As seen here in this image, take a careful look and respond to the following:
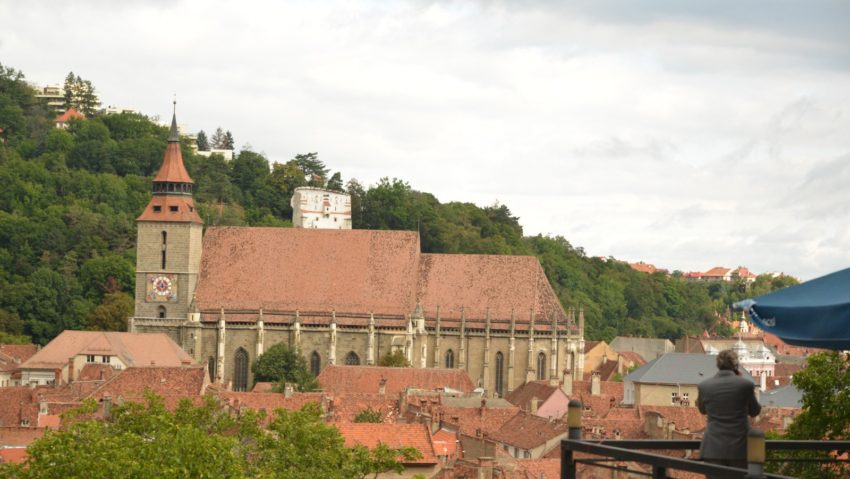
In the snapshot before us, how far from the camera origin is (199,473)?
37.2 m

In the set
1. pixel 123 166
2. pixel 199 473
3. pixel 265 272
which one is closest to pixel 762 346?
pixel 265 272

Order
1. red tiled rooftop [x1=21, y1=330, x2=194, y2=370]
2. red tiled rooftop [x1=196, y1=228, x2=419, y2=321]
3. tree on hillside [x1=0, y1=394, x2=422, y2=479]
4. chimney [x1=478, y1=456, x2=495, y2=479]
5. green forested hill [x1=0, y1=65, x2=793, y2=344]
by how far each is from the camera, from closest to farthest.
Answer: tree on hillside [x1=0, y1=394, x2=422, y2=479] < chimney [x1=478, y1=456, x2=495, y2=479] < red tiled rooftop [x1=21, y1=330, x2=194, y2=370] < red tiled rooftop [x1=196, y1=228, x2=419, y2=321] < green forested hill [x1=0, y1=65, x2=793, y2=344]

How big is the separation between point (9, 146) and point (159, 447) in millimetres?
147561

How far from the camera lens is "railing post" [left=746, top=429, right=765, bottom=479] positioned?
12.4 meters

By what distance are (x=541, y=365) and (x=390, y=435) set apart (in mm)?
45527

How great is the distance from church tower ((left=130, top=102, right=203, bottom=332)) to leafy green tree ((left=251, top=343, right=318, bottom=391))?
6.32 metres

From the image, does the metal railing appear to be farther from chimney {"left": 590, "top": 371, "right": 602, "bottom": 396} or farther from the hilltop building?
the hilltop building

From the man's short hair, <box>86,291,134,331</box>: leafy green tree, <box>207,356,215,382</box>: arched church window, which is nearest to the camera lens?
the man's short hair

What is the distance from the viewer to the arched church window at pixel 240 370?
97.5 m

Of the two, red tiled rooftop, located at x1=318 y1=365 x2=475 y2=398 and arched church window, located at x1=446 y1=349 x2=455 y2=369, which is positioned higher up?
arched church window, located at x1=446 y1=349 x2=455 y2=369

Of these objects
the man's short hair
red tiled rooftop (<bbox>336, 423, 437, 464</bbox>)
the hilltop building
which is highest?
the hilltop building

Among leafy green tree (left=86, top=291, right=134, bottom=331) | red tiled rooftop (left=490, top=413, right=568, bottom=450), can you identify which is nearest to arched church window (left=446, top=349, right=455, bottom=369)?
leafy green tree (left=86, top=291, right=134, bottom=331)

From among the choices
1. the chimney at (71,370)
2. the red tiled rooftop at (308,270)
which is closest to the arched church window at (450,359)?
the red tiled rooftop at (308,270)

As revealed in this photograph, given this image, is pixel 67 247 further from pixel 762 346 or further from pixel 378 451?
pixel 378 451
